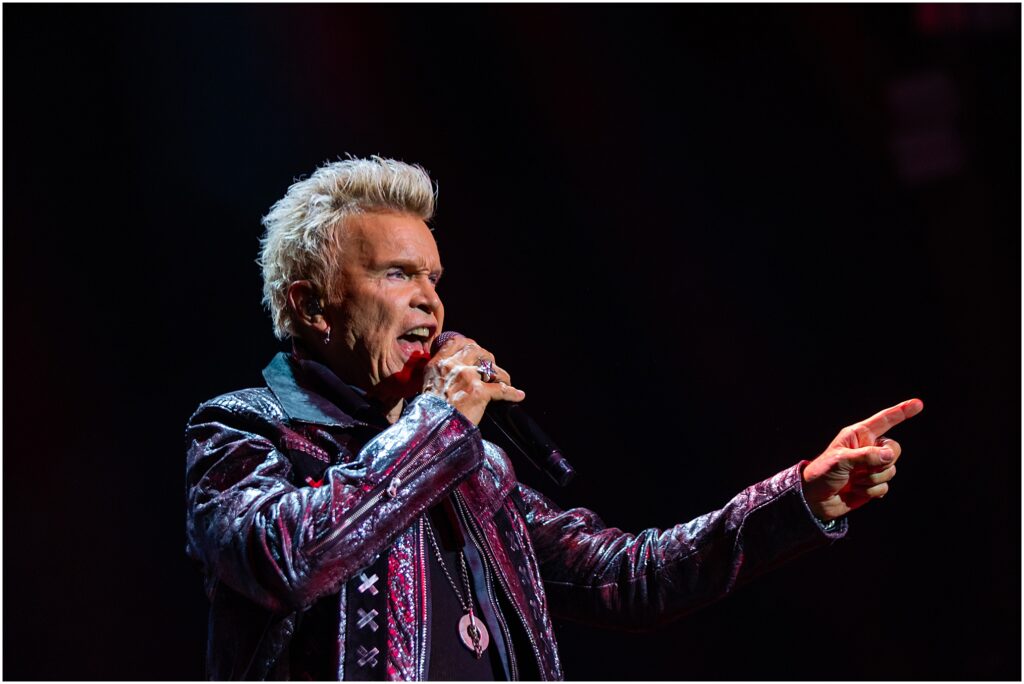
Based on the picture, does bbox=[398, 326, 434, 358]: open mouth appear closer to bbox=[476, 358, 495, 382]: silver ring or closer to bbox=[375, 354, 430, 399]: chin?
bbox=[375, 354, 430, 399]: chin

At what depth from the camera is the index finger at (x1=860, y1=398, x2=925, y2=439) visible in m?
1.66

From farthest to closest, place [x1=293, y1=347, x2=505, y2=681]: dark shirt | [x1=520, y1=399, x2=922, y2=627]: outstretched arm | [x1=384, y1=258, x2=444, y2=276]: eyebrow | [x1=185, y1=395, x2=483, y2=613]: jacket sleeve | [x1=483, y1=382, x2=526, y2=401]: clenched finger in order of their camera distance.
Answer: [x1=384, y1=258, x2=444, y2=276]: eyebrow, [x1=520, y1=399, x2=922, y2=627]: outstretched arm, [x1=483, y1=382, x2=526, y2=401]: clenched finger, [x1=293, y1=347, x2=505, y2=681]: dark shirt, [x1=185, y1=395, x2=483, y2=613]: jacket sleeve

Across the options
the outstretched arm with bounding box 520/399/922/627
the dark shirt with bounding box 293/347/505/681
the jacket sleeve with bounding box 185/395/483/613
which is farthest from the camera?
the outstretched arm with bounding box 520/399/922/627

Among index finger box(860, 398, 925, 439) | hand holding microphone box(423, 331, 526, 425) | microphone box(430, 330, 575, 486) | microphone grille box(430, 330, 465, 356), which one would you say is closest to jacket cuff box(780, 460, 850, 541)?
index finger box(860, 398, 925, 439)

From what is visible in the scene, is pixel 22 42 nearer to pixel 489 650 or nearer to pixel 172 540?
pixel 172 540

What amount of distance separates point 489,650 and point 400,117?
1617 millimetres

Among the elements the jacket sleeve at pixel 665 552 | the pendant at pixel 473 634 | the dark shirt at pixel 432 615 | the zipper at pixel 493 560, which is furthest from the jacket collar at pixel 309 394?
the jacket sleeve at pixel 665 552

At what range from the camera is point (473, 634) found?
1607 mm

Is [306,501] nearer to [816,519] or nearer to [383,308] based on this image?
[383,308]

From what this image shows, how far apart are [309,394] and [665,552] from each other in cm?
71

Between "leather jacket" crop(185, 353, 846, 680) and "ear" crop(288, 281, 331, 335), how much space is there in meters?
0.08

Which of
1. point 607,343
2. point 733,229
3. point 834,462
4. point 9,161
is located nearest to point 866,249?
point 733,229

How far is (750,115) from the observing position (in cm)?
276

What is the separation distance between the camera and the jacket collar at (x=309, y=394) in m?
1.64
